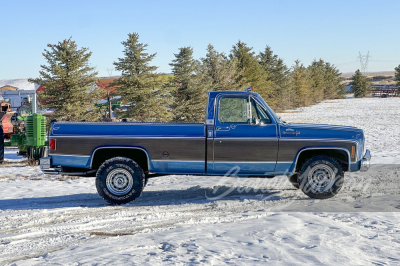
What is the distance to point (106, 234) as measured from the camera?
5625mm

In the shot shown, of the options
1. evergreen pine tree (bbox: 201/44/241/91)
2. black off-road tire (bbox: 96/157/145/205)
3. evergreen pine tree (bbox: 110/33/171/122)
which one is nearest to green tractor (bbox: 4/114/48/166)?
black off-road tire (bbox: 96/157/145/205)

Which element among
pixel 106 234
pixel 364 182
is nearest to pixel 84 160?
pixel 106 234

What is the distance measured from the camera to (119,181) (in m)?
7.40

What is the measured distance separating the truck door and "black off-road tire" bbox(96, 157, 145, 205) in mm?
1447

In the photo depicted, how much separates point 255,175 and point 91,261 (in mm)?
3780

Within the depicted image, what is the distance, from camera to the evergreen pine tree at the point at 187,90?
25500 millimetres

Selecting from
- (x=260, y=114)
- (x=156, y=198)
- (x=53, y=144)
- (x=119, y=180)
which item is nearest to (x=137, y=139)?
(x=119, y=180)

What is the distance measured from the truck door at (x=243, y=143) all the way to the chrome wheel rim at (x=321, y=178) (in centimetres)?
79

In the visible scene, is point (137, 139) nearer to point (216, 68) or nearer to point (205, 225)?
point (205, 225)

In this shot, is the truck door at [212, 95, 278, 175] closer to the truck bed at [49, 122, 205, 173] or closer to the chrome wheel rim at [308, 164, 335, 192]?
the truck bed at [49, 122, 205, 173]

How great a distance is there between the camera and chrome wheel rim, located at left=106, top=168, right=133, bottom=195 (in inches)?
289

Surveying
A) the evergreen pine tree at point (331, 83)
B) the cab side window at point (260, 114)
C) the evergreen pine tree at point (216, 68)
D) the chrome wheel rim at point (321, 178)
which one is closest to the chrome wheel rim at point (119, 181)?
the cab side window at point (260, 114)

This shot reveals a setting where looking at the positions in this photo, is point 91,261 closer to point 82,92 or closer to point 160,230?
point 160,230

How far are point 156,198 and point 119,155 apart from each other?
1176 mm
